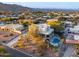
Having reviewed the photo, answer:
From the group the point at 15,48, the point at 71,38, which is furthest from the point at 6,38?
the point at 71,38

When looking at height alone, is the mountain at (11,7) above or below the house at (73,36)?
above

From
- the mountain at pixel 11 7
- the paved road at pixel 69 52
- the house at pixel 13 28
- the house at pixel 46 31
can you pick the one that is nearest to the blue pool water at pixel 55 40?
the house at pixel 46 31

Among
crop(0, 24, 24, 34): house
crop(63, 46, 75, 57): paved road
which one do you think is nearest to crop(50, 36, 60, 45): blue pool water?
crop(63, 46, 75, 57): paved road

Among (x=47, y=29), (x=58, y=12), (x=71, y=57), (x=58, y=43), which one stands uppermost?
(x=58, y=12)

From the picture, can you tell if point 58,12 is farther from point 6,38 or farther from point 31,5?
point 6,38

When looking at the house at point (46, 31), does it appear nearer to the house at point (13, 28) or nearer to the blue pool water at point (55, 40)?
the blue pool water at point (55, 40)

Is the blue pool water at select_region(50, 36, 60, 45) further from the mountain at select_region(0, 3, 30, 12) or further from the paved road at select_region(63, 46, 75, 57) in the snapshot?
the mountain at select_region(0, 3, 30, 12)

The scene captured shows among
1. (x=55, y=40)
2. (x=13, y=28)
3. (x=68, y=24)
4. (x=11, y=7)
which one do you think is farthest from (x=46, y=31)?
(x=11, y=7)

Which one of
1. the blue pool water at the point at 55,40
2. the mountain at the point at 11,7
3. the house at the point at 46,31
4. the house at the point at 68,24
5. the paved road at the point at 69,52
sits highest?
the mountain at the point at 11,7
